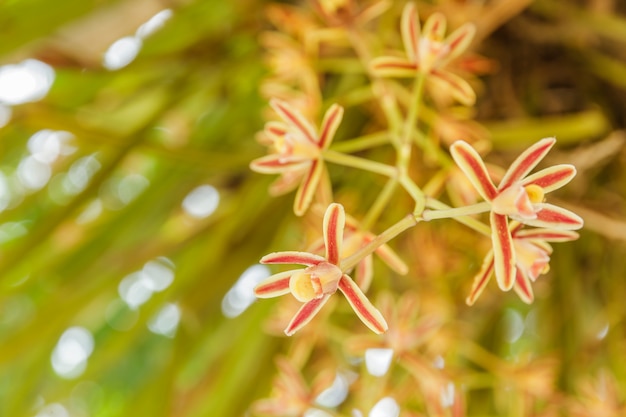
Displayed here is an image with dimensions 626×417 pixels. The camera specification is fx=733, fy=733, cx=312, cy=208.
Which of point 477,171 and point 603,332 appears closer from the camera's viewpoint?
point 477,171

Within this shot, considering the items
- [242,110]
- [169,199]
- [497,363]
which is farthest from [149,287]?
[497,363]

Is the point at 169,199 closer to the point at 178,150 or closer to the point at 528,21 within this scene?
the point at 178,150

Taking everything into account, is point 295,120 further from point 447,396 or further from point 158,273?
point 158,273

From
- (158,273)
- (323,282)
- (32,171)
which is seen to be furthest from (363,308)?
(32,171)

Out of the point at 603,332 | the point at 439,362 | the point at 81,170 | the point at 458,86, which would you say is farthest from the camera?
the point at 81,170

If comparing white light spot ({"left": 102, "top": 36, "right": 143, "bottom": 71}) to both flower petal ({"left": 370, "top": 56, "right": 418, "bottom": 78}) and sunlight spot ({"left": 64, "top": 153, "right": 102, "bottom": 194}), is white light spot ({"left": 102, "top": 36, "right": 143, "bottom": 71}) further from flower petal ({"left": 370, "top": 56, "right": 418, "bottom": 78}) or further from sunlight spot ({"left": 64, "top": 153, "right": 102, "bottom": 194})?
flower petal ({"left": 370, "top": 56, "right": 418, "bottom": 78})

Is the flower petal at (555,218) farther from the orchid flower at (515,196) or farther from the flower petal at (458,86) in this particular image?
the flower petal at (458,86)
